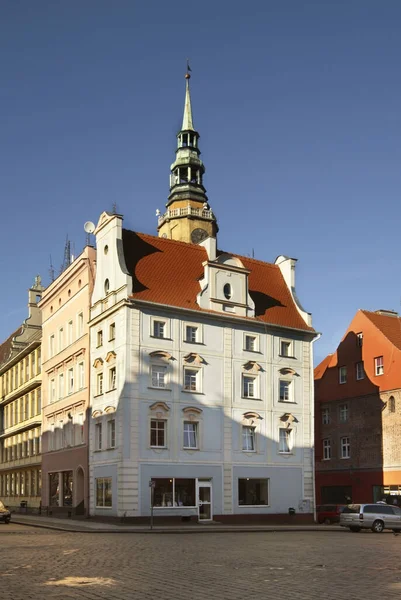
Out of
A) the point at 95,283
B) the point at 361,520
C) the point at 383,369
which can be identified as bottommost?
the point at 361,520

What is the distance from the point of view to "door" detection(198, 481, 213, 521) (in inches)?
1780

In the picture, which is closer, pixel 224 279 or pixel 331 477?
pixel 224 279

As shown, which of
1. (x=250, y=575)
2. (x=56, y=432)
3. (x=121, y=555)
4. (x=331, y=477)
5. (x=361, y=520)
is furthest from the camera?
(x=331, y=477)

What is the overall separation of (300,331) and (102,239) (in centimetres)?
1433

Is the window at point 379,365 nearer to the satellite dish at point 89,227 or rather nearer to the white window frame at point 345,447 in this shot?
the white window frame at point 345,447

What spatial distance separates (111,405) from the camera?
4506cm

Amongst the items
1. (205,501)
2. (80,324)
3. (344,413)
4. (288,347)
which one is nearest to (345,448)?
(344,413)

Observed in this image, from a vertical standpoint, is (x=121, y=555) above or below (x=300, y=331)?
below

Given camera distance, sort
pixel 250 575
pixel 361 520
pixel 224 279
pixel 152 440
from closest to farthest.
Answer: pixel 250 575 < pixel 361 520 < pixel 152 440 < pixel 224 279

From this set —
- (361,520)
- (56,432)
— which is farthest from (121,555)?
(56,432)

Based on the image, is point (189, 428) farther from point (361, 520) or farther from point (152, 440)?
point (361, 520)

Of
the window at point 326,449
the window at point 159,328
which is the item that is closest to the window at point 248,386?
the window at point 159,328

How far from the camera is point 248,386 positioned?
49.1m

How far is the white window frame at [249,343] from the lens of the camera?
4934cm
